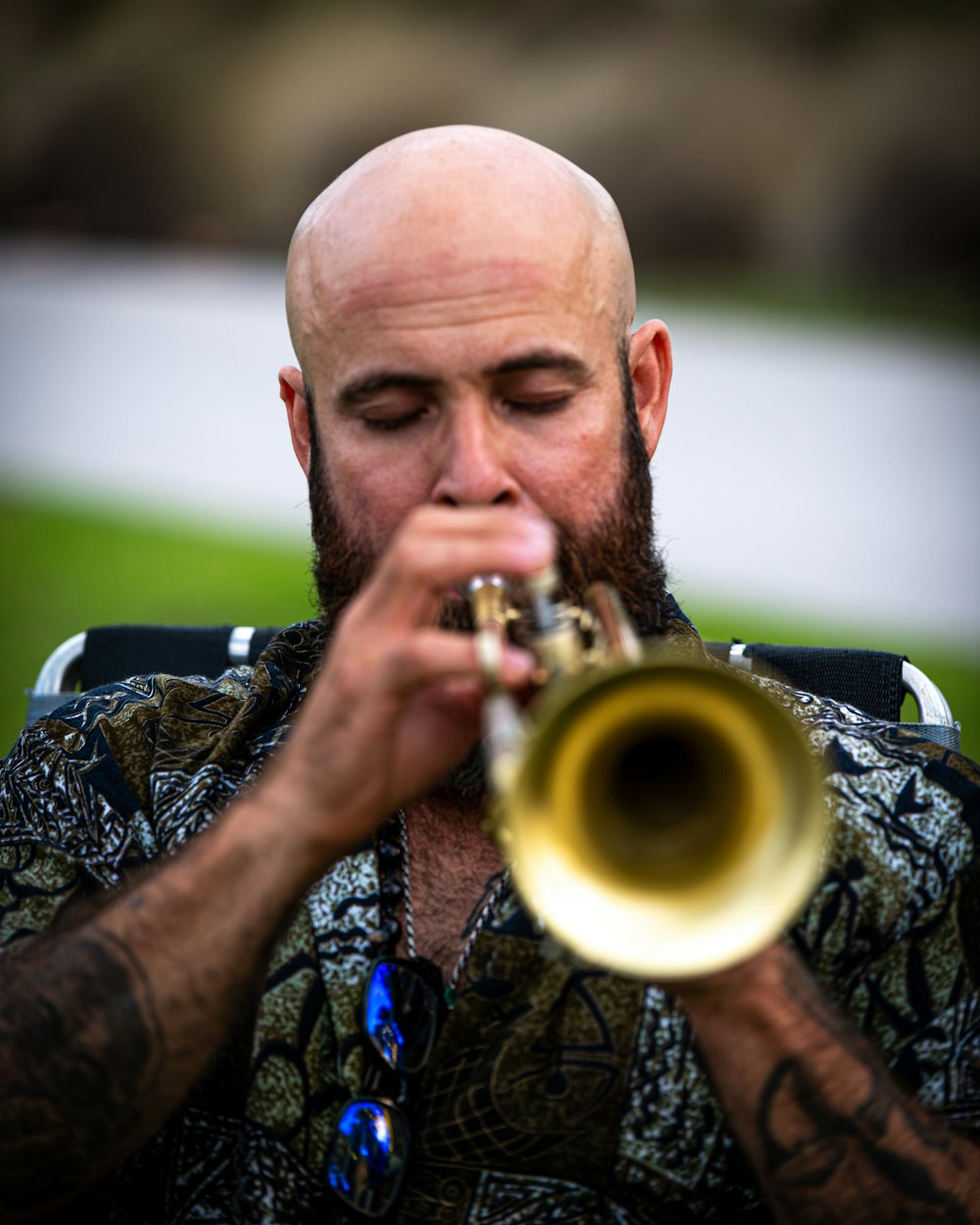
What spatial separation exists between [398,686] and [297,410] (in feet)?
3.72

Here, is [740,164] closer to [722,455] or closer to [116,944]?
[722,455]

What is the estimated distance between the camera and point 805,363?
14.2m

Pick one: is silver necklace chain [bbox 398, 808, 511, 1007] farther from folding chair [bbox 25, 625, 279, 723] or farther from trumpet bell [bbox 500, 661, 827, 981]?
folding chair [bbox 25, 625, 279, 723]

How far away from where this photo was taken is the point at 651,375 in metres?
2.91

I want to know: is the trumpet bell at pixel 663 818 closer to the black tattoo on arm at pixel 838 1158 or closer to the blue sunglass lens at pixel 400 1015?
the black tattoo on arm at pixel 838 1158

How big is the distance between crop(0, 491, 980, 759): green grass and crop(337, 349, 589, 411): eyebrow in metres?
5.99

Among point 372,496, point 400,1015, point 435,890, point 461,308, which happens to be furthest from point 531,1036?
point 461,308

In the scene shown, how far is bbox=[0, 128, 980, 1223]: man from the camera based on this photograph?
2.07m

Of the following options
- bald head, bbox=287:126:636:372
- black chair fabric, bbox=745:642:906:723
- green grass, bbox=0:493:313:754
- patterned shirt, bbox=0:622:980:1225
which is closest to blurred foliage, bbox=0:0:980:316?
green grass, bbox=0:493:313:754

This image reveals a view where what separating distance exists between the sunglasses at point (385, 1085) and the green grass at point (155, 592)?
6.11m

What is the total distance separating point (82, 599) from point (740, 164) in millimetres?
8250

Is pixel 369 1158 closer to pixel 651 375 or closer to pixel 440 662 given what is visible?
pixel 440 662

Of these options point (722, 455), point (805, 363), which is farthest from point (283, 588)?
Result: point (805, 363)

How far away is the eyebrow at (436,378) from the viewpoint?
250 cm
